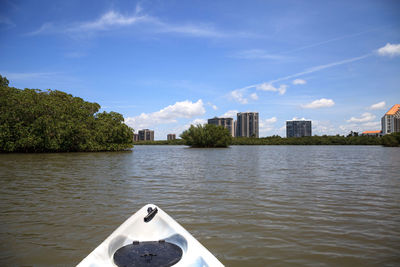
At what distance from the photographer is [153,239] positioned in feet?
11.5

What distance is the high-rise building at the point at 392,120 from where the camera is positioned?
95625 mm

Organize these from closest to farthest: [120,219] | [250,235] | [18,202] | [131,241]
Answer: [131,241] → [250,235] → [120,219] → [18,202]

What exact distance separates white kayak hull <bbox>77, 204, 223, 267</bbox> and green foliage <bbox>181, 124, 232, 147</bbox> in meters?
63.6

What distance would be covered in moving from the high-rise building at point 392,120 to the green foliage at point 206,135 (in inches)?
2830

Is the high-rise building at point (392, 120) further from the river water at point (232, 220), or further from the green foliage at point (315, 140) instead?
the river water at point (232, 220)

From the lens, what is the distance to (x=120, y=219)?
538 cm

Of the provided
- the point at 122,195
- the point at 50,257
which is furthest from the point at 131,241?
the point at 122,195

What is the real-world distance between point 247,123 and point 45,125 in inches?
4814

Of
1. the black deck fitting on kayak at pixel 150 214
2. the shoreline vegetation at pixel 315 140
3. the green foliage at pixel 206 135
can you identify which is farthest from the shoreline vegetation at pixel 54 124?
the shoreline vegetation at pixel 315 140

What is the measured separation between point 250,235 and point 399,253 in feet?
7.27

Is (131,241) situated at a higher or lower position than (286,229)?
higher

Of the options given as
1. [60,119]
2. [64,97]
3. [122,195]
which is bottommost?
[122,195]

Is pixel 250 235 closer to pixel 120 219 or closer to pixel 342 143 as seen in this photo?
pixel 120 219

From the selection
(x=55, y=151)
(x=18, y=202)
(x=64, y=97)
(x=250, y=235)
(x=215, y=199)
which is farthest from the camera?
(x=64, y=97)
